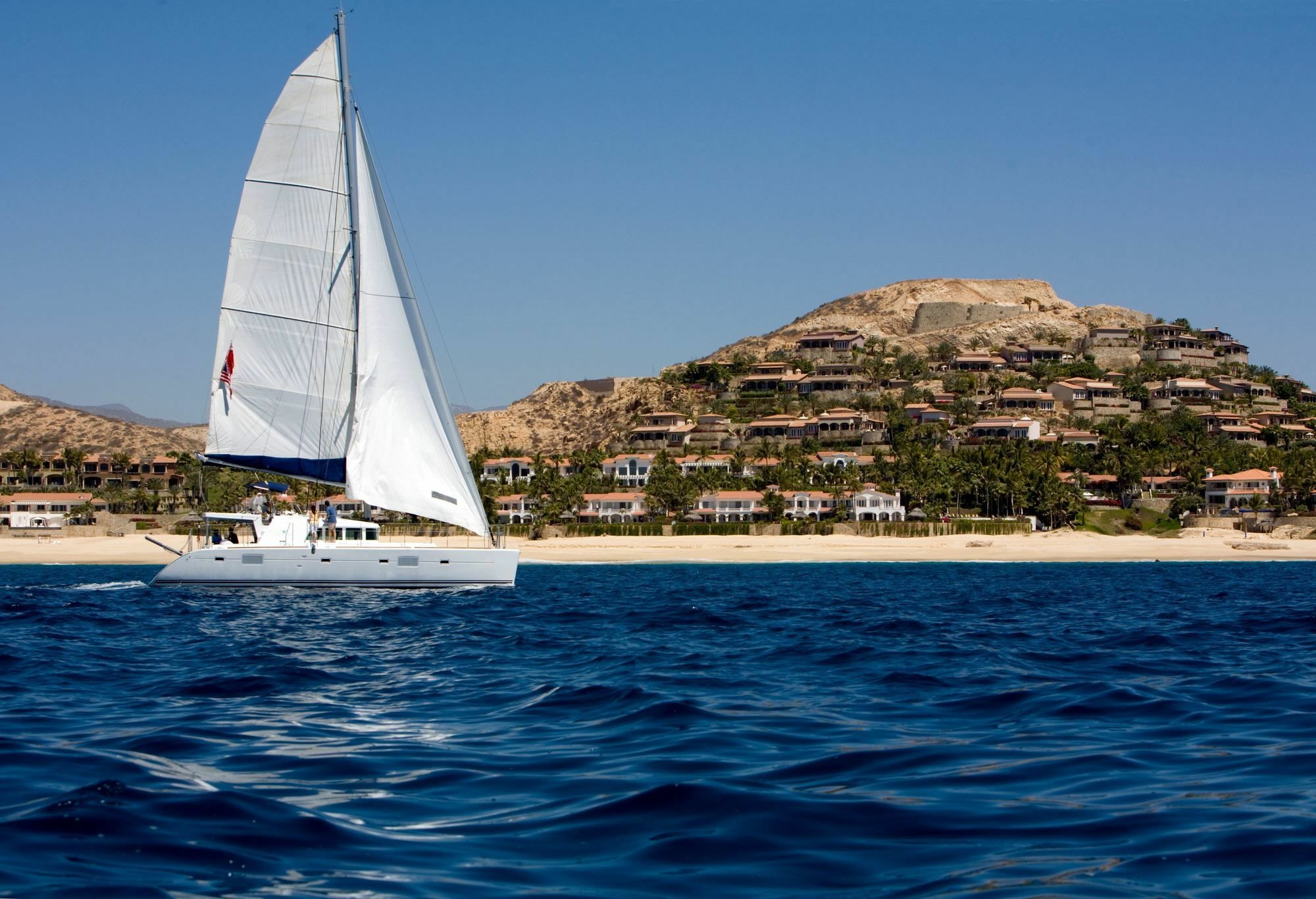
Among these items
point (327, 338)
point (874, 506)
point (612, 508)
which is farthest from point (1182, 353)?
point (327, 338)

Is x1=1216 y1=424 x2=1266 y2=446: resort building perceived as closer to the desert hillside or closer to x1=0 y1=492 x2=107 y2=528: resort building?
the desert hillside

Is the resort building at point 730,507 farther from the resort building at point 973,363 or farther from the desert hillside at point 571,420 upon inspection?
the resort building at point 973,363

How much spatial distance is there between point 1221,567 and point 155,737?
198ft

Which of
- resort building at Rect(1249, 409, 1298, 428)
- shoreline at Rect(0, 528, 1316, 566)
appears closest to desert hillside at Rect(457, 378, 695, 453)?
resort building at Rect(1249, 409, 1298, 428)

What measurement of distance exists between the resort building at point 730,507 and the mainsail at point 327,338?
235 ft

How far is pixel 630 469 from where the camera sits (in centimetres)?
13400

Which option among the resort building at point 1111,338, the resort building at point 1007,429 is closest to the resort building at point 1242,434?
the resort building at point 1007,429

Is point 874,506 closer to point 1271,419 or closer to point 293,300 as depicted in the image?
point 1271,419

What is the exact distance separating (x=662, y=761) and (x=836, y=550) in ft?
235

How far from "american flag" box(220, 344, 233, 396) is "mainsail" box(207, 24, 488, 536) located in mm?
55

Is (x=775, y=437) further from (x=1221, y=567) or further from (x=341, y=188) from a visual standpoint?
(x=341, y=188)

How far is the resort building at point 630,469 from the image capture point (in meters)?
131

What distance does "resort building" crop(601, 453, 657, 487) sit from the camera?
429 ft

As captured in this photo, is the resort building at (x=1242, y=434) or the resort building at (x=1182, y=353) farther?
the resort building at (x=1182, y=353)
